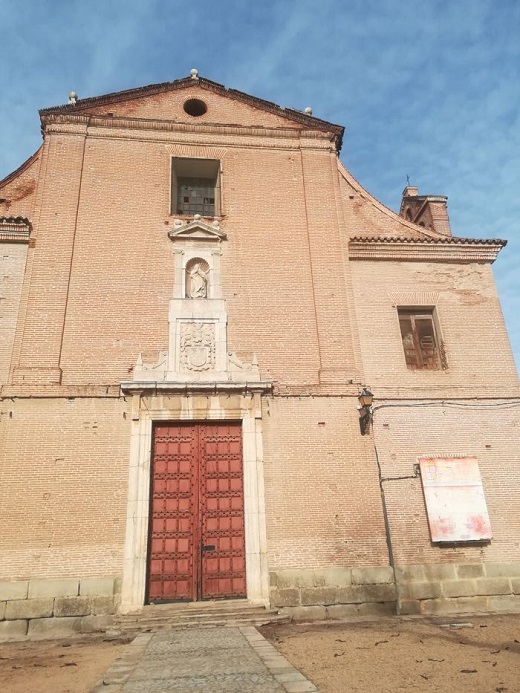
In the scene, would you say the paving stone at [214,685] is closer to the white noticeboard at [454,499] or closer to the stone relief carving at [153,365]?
the white noticeboard at [454,499]

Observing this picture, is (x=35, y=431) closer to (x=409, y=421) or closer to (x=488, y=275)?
(x=409, y=421)

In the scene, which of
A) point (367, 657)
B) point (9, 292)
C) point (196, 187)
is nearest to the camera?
point (367, 657)

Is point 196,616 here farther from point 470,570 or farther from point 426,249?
point 426,249


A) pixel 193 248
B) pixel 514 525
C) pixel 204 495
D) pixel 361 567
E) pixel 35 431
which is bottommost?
pixel 361 567

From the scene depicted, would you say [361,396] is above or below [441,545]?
above

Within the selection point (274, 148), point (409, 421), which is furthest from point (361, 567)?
point (274, 148)

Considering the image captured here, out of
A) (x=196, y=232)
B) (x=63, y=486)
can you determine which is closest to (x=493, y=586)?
(x=63, y=486)

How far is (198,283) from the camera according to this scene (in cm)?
1112

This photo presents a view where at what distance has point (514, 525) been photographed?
9.70 meters

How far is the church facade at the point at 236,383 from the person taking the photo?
28.9 ft

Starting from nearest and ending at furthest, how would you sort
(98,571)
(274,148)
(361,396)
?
1. (98,571)
2. (361,396)
3. (274,148)

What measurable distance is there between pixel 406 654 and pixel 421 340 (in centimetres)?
680

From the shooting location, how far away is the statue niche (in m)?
11.0

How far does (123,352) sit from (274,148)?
21.3ft
